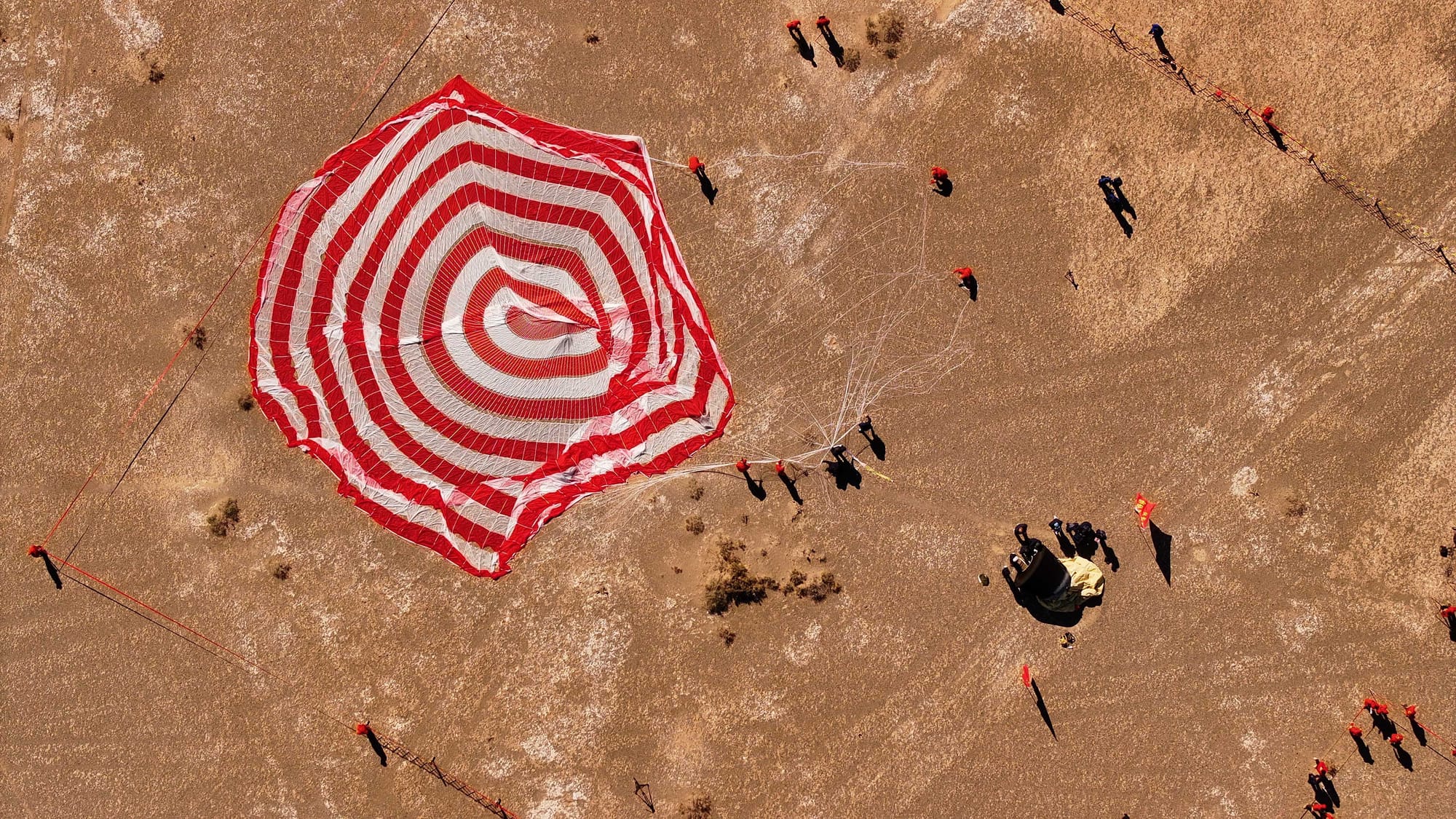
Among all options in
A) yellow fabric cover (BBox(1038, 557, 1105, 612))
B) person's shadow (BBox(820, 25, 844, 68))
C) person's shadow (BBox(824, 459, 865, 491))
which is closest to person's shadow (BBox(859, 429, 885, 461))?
person's shadow (BBox(824, 459, 865, 491))

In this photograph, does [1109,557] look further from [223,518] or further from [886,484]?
[223,518]

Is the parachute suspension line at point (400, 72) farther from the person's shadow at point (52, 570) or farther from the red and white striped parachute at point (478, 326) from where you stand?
the person's shadow at point (52, 570)

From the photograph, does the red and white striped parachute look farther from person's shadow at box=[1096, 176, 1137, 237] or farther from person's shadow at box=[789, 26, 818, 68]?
person's shadow at box=[1096, 176, 1137, 237]

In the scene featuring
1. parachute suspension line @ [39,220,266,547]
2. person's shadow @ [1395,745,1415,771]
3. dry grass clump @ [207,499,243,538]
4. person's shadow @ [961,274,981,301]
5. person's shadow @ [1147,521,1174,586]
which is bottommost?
dry grass clump @ [207,499,243,538]

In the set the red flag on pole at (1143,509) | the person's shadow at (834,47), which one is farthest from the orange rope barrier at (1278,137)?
the red flag on pole at (1143,509)

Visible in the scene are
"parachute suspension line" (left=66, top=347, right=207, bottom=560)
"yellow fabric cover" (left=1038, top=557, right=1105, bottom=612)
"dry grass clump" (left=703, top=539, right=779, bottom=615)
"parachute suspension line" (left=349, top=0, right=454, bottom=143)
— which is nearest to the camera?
"yellow fabric cover" (left=1038, top=557, right=1105, bottom=612)

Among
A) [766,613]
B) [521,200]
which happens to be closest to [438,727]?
[766,613]

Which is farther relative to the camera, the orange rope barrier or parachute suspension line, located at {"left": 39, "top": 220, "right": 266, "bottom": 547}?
parachute suspension line, located at {"left": 39, "top": 220, "right": 266, "bottom": 547}

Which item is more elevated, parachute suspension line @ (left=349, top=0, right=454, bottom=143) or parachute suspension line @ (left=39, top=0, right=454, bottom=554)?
parachute suspension line @ (left=349, top=0, right=454, bottom=143)
